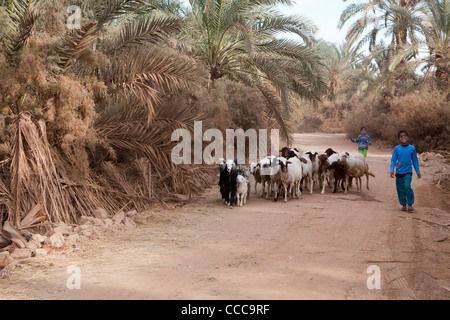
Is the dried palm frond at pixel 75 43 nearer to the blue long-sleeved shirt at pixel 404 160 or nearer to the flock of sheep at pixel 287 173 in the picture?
the flock of sheep at pixel 287 173

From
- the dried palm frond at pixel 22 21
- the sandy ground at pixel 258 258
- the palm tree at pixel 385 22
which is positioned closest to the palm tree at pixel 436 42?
the palm tree at pixel 385 22

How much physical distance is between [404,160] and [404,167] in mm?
160

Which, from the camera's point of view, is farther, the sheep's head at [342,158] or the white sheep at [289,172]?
the sheep's head at [342,158]

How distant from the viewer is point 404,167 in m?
9.52

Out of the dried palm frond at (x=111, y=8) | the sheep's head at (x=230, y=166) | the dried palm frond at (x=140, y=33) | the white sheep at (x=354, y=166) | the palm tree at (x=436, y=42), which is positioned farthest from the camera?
the palm tree at (x=436, y=42)

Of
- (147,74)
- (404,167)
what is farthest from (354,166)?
(147,74)

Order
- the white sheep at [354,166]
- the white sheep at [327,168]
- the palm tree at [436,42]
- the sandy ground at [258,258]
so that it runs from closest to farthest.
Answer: the sandy ground at [258,258] → the white sheep at [354,166] → the white sheep at [327,168] → the palm tree at [436,42]

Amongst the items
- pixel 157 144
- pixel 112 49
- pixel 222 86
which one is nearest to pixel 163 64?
pixel 112 49

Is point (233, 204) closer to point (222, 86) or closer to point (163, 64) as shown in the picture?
point (163, 64)

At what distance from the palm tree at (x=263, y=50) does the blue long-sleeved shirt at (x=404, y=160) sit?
5.59m

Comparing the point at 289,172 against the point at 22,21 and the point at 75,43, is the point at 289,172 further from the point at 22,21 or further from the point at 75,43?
the point at 22,21

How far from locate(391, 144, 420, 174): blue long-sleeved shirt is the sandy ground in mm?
963

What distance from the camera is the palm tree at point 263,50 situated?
47.6 ft
